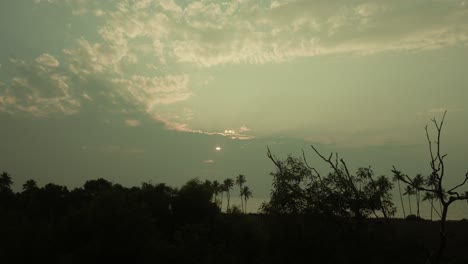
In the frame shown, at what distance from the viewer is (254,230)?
34781 mm

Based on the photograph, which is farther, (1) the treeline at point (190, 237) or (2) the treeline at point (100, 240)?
(2) the treeline at point (100, 240)

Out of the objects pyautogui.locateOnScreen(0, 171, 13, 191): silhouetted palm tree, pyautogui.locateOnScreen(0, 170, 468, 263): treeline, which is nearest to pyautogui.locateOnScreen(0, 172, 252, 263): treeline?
pyautogui.locateOnScreen(0, 170, 468, 263): treeline

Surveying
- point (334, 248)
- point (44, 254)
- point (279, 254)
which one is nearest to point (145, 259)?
point (44, 254)

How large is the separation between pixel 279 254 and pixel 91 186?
7027cm

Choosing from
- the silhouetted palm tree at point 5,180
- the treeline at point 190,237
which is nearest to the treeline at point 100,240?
the treeline at point 190,237

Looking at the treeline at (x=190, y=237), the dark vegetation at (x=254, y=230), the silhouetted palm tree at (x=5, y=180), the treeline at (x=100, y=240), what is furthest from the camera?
the silhouetted palm tree at (x=5, y=180)

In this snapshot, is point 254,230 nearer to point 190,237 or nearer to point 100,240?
point 190,237

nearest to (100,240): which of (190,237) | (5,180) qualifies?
(190,237)

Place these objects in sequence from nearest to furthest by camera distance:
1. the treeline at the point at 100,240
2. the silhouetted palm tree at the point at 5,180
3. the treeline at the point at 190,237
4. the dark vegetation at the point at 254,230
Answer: the dark vegetation at the point at 254,230 < the treeline at the point at 190,237 < the treeline at the point at 100,240 < the silhouetted palm tree at the point at 5,180

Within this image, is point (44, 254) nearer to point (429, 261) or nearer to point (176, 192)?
point (176, 192)

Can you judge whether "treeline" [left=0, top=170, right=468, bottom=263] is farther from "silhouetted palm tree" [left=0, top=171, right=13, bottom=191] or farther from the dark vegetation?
"silhouetted palm tree" [left=0, top=171, right=13, bottom=191]

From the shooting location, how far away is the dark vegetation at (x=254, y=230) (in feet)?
39.4

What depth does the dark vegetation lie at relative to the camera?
473 inches

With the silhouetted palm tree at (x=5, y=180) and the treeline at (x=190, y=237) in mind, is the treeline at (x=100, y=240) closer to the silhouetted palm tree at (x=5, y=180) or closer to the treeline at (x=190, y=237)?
the treeline at (x=190, y=237)
